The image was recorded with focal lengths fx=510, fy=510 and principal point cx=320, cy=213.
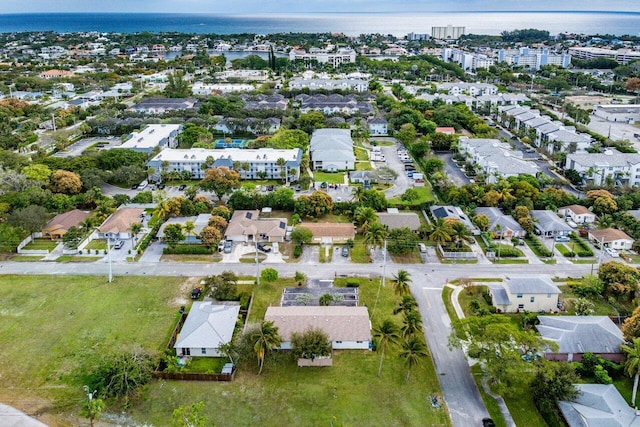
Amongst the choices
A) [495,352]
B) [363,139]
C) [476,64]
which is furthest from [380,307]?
[476,64]

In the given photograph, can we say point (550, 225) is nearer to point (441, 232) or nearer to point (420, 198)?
point (441, 232)

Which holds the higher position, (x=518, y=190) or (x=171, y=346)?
(x=518, y=190)

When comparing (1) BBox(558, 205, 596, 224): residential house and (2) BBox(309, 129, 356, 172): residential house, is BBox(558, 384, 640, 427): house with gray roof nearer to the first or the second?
(1) BBox(558, 205, 596, 224): residential house

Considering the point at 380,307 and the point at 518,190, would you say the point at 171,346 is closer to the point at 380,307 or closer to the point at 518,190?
the point at 380,307

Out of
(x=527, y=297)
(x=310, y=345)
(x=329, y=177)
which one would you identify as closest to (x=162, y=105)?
(x=329, y=177)

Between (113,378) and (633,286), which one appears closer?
(113,378)

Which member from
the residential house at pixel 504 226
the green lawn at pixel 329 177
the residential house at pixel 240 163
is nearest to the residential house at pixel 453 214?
the residential house at pixel 504 226

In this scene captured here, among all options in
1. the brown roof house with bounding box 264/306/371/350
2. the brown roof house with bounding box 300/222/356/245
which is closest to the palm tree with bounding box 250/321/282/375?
the brown roof house with bounding box 264/306/371/350

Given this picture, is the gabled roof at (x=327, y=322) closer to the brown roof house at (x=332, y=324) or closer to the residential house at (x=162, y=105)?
the brown roof house at (x=332, y=324)
